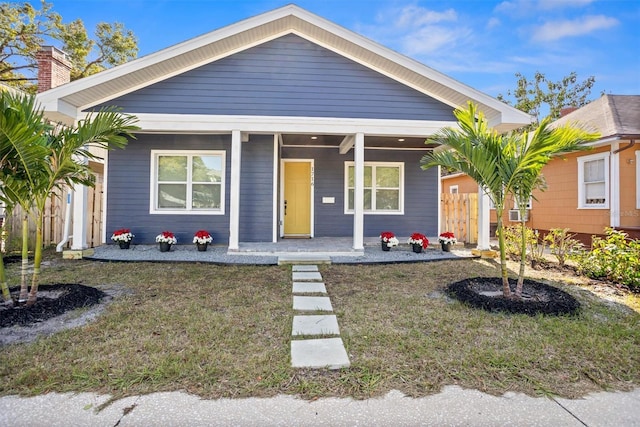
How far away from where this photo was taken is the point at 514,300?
12.9 feet

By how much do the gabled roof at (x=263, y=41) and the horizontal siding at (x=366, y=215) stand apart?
2462mm

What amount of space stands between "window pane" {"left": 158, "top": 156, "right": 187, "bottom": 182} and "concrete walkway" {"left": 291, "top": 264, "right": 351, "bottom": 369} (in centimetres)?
477

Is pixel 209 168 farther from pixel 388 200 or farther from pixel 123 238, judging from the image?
pixel 388 200

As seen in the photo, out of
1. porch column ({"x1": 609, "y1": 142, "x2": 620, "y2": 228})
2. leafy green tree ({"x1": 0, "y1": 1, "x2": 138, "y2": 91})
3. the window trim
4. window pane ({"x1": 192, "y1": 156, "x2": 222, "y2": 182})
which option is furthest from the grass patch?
leafy green tree ({"x1": 0, "y1": 1, "x2": 138, "y2": 91})

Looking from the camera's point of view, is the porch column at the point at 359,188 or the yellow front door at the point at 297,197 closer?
the porch column at the point at 359,188

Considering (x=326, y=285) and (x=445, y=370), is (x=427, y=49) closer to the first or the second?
(x=326, y=285)

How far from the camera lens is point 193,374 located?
2.38 metres

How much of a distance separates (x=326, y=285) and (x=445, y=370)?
8.53ft

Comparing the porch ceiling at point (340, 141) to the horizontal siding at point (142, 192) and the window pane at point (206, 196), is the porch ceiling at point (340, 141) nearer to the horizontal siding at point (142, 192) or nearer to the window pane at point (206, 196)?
the horizontal siding at point (142, 192)

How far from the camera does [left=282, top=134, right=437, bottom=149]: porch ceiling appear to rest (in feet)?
27.0

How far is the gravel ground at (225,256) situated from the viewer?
641 centimetres

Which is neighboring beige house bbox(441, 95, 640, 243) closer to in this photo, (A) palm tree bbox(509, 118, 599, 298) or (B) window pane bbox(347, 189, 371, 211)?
(A) palm tree bbox(509, 118, 599, 298)

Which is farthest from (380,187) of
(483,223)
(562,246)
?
(562,246)

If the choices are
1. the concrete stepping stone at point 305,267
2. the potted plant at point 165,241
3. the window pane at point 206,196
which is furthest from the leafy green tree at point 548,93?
the potted plant at point 165,241
